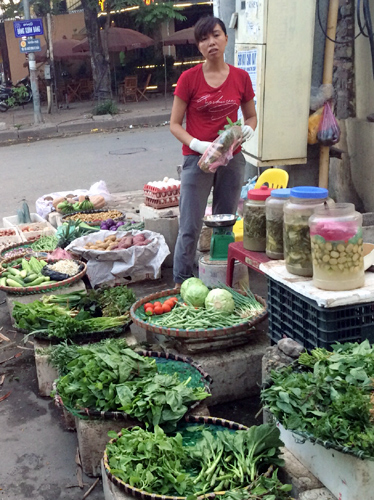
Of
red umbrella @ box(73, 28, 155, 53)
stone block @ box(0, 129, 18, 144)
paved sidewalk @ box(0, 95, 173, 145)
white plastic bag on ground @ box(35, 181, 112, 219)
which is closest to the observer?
white plastic bag on ground @ box(35, 181, 112, 219)

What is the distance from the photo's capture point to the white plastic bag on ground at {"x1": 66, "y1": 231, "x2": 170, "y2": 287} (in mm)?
5648

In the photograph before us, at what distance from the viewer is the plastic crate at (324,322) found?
2957mm

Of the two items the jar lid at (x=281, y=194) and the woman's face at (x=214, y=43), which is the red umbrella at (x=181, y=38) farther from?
the jar lid at (x=281, y=194)

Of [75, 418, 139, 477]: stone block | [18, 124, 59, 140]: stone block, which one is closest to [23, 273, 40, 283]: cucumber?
[75, 418, 139, 477]: stone block

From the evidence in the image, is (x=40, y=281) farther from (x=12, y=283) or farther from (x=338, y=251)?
(x=338, y=251)

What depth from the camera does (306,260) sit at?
3273 mm

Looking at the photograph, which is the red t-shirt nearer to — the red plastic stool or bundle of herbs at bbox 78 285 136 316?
the red plastic stool

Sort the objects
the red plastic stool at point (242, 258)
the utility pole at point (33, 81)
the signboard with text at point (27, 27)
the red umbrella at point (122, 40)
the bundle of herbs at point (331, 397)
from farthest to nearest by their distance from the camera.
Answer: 1. the red umbrella at point (122, 40)
2. the utility pole at point (33, 81)
3. the signboard with text at point (27, 27)
4. the red plastic stool at point (242, 258)
5. the bundle of herbs at point (331, 397)

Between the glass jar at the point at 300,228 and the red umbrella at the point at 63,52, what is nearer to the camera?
the glass jar at the point at 300,228

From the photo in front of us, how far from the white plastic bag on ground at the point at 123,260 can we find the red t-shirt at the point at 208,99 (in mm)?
1315

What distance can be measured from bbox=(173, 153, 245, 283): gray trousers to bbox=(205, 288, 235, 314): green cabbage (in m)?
0.89

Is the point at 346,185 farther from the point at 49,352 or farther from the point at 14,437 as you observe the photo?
the point at 14,437

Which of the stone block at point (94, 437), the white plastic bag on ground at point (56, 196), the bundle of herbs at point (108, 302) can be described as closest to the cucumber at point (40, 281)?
the bundle of herbs at point (108, 302)

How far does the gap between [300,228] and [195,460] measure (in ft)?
4.44
